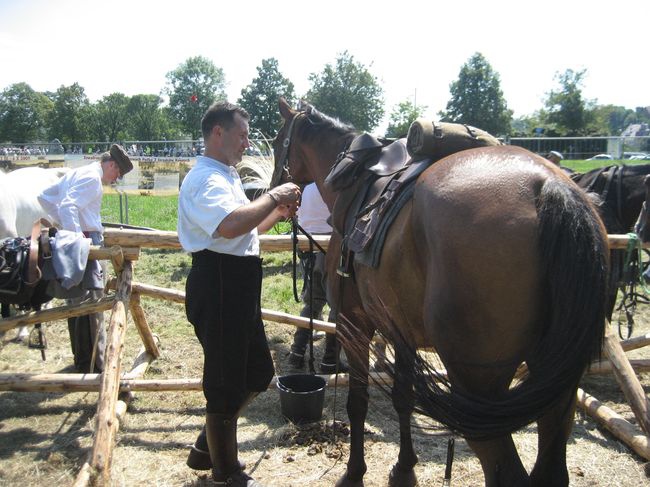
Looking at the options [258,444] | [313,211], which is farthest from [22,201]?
[258,444]

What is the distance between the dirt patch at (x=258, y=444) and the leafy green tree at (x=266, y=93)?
156ft

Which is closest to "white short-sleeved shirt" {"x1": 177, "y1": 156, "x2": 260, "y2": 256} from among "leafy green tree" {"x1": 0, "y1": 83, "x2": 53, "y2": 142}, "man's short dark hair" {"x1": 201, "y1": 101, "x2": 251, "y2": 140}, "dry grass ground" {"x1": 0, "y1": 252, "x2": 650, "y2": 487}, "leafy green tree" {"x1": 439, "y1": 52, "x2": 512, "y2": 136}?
"man's short dark hair" {"x1": 201, "y1": 101, "x2": 251, "y2": 140}

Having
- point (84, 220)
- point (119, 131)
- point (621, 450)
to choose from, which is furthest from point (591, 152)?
point (119, 131)

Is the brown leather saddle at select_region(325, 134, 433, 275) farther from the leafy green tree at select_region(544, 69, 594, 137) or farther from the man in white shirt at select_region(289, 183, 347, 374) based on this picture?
the leafy green tree at select_region(544, 69, 594, 137)

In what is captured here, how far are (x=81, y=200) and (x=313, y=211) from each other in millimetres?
2314

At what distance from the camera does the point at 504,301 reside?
1.82 meters

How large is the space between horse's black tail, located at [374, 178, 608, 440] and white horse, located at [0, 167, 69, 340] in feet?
17.1

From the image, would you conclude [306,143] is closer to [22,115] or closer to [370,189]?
[370,189]

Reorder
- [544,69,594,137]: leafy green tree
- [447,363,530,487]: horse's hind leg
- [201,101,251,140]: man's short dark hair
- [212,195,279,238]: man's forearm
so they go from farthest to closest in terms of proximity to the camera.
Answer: [544,69,594,137]: leafy green tree < [201,101,251,140]: man's short dark hair < [212,195,279,238]: man's forearm < [447,363,530,487]: horse's hind leg

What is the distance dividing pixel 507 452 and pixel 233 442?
1.58 metres

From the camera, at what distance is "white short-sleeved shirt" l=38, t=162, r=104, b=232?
16.0 ft

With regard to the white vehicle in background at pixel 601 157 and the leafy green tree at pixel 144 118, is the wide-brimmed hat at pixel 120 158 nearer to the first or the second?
the white vehicle in background at pixel 601 157

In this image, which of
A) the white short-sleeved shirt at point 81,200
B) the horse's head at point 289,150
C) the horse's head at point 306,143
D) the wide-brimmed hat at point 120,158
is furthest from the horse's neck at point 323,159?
the wide-brimmed hat at point 120,158

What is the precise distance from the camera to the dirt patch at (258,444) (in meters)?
3.24
